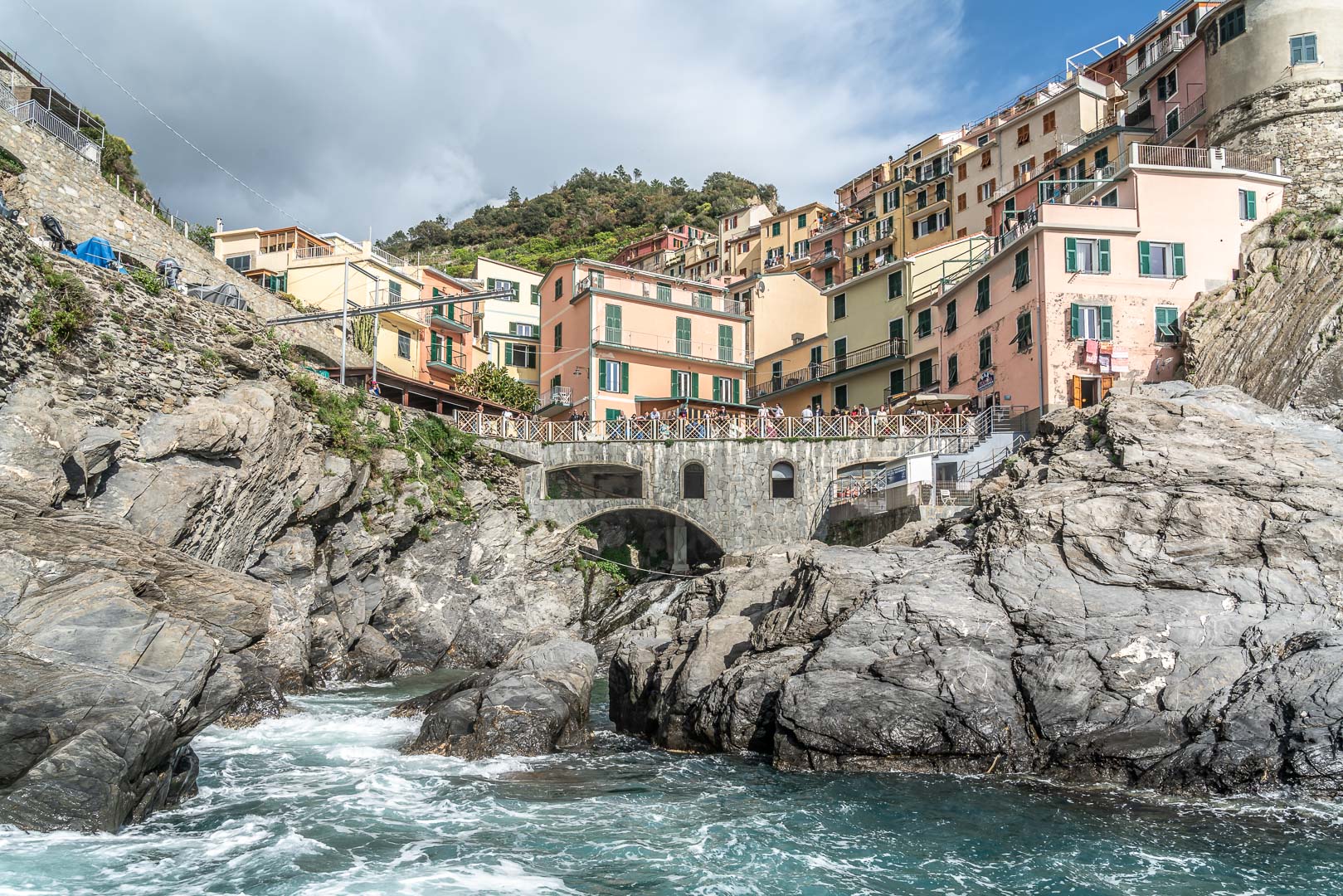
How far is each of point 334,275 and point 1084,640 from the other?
143ft

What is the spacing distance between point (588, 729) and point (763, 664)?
13.1 feet

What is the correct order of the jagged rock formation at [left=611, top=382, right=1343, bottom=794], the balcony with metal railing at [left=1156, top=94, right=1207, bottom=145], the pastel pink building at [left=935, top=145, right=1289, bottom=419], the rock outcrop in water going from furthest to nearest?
the balcony with metal railing at [left=1156, top=94, right=1207, bottom=145], the pastel pink building at [left=935, top=145, right=1289, bottom=419], the jagged rock formation at [left=611, top=382, right=1343, bottom=794], the rock outcrop in water

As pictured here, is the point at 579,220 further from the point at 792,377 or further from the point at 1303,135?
the point at 1303,135

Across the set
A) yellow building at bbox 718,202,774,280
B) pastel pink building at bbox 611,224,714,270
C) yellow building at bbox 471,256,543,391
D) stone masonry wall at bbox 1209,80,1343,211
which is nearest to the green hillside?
pastel pink building at bbox 611,224,714,270

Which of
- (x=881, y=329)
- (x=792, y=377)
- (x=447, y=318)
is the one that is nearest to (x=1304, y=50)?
(x=881, y=329)

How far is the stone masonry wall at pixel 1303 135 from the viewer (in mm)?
37688

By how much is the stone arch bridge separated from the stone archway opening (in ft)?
6.46

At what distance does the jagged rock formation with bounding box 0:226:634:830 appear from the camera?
495 inches

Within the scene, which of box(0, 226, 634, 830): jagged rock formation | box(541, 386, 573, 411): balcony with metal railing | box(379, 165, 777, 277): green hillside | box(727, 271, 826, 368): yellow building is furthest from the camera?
box(379, 165, 777, 277): green hillside

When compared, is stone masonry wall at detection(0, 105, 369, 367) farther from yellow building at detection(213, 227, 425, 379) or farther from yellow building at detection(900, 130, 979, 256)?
yellow building at detection(900, 130, 979, 256)

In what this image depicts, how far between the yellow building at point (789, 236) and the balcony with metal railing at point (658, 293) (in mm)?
23696

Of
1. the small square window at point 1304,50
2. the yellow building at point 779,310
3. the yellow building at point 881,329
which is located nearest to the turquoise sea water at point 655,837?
the yellow building at point 881,329

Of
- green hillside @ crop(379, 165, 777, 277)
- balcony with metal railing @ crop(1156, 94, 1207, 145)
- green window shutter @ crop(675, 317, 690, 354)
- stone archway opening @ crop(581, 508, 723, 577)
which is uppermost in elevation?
green hillside @ crop(379, 165, 777, 277)

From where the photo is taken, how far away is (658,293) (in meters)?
49.5
